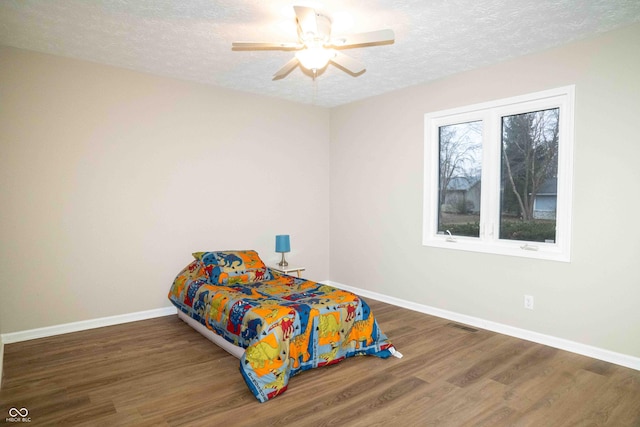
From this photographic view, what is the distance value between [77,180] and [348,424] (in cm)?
338

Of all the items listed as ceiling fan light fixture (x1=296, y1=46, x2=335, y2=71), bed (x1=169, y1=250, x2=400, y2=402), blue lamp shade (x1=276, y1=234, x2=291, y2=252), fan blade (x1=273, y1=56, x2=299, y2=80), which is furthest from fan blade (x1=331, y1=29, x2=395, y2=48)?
blue lamp shade (x1=276, y1=234, x2=291, y2=252)

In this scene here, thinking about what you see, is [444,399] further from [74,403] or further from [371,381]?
[74,403]

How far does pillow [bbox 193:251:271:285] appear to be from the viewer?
3953 millimetres

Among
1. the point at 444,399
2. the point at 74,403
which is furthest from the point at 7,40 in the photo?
the point at 444,399

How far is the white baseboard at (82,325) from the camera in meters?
3.59

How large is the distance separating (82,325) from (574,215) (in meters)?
4.77

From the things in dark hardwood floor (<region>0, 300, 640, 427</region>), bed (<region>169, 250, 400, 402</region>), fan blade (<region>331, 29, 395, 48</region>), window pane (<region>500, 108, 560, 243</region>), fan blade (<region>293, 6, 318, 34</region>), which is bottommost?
dark hardwood floor (<region>0, 300, 640, 427</region>)

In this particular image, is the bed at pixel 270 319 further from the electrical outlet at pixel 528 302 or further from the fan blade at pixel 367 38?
the fan blade at pixel 367 38

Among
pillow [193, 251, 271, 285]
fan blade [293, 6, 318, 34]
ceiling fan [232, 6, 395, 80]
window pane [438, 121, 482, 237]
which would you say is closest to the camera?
fan blade [293, 6, 318, 34]

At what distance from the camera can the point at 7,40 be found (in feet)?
11.0

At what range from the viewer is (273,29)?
10.2 feet

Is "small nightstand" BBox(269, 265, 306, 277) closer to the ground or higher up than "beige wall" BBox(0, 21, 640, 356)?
closer to the ground

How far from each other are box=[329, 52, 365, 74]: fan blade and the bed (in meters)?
1.92

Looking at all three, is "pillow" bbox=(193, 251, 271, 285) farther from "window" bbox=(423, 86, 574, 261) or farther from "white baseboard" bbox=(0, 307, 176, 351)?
"window" bbox=(423, 86, 574, 261)
